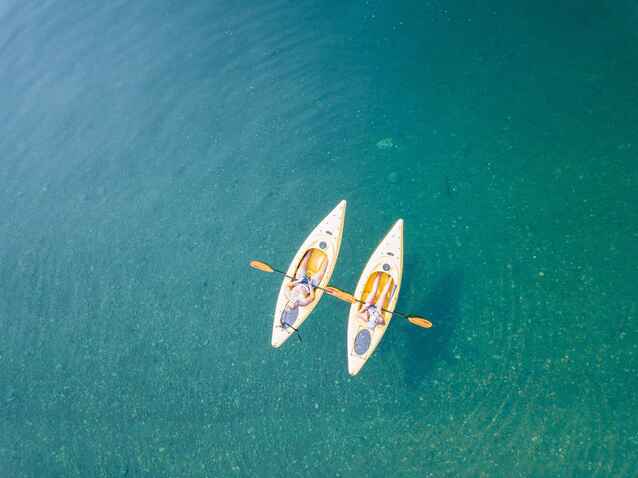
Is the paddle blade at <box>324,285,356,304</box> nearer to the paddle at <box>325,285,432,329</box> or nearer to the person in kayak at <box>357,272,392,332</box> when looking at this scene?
the paddle at <box>325,285,432,329</box>

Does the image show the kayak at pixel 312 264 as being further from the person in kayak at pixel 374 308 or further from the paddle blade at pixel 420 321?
the paddle blade at pixel 420 321

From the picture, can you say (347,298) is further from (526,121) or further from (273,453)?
(526,121)

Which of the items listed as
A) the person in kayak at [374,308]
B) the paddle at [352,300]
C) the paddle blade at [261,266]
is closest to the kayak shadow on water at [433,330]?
the paddle at [352,300]

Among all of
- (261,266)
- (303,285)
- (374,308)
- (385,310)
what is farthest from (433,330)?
(261,266)

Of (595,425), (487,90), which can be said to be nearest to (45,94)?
(487,90)

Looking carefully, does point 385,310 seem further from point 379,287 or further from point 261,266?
point 261,266
